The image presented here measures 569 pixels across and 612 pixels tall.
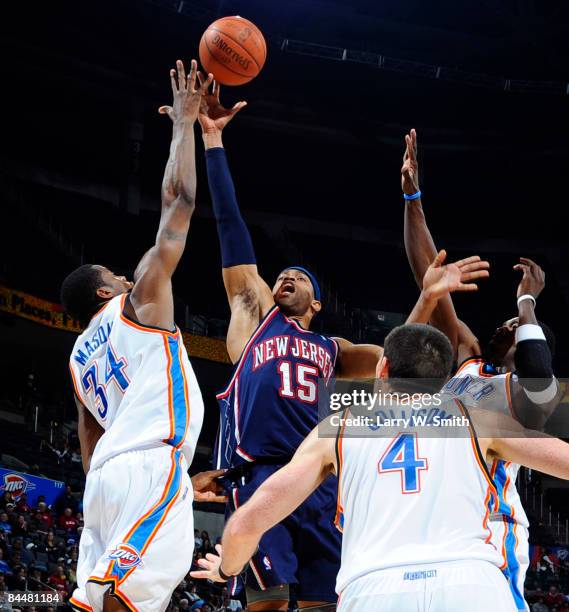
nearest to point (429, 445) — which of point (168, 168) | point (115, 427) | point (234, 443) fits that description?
point (115, 427)

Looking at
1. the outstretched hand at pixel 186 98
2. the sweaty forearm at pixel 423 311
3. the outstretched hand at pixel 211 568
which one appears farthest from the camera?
the outstretched hand at pixel 186 98

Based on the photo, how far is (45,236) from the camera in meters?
20.5

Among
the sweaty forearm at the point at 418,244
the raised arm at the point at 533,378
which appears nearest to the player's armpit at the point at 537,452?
the raised arm at the point at 533,378

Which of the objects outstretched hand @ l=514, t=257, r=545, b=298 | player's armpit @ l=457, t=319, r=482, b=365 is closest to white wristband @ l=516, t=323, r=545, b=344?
outstretched hand @ l=514, t=257, r=545, b=298

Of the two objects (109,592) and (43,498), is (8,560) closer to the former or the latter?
(43,498)

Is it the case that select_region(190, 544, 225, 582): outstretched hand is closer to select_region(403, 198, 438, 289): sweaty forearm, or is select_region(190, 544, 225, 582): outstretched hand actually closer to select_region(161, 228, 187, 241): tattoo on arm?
select_region(161, 228, 187, 241): tattoo on arm

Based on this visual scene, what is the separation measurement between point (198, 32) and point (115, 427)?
17373 millimetres

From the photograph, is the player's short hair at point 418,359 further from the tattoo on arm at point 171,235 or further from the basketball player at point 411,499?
the tattoo on arm at point 171,235

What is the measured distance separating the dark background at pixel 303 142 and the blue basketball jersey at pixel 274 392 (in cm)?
1571

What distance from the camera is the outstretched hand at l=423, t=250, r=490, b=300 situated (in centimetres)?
398

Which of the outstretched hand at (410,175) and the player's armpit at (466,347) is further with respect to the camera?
the outstretched hand at (410,175)

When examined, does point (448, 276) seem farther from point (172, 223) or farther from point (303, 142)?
point (303, 142)

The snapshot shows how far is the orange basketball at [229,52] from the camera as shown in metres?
6.28

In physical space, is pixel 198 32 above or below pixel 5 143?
above
